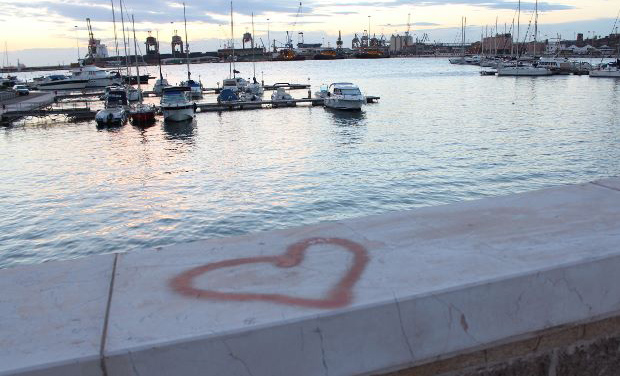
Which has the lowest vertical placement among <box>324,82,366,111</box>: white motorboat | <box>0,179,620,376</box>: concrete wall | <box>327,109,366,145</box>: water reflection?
<box>327,109,366,145</box>: water reflection

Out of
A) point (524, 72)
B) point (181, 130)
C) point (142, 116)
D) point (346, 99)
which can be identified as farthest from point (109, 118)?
point (524, 72)

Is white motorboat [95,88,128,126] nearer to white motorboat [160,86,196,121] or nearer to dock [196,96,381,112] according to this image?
white motorboat [160,86,196,121]

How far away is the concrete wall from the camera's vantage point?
6.31 feet

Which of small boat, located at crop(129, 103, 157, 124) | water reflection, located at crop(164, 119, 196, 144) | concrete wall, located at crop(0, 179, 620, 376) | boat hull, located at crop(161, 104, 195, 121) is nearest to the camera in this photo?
concrete wall, located at crop(0, 179, 620, 376)

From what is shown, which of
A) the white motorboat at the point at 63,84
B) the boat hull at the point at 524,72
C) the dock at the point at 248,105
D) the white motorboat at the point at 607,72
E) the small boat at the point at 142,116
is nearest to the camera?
the small boat at the point at 142,116

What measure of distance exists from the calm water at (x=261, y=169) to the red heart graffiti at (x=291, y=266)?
16.4 m

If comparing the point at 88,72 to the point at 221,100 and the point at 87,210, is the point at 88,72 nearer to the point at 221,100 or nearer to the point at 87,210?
the point at 221,100

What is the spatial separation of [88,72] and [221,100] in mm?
52748

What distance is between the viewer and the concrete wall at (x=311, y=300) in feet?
6.31

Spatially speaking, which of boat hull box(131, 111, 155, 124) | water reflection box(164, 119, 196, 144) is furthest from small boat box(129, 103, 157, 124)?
water reflection box(164, 119, 196, 144)

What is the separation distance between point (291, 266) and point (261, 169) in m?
28.7

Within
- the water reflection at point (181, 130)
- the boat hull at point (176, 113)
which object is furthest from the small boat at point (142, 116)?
the water reflection at point (181, 130)

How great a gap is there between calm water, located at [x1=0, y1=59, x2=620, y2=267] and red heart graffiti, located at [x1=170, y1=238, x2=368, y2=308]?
1642 cm

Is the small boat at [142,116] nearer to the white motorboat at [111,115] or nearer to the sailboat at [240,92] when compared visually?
the white motorboat at [111,115]
